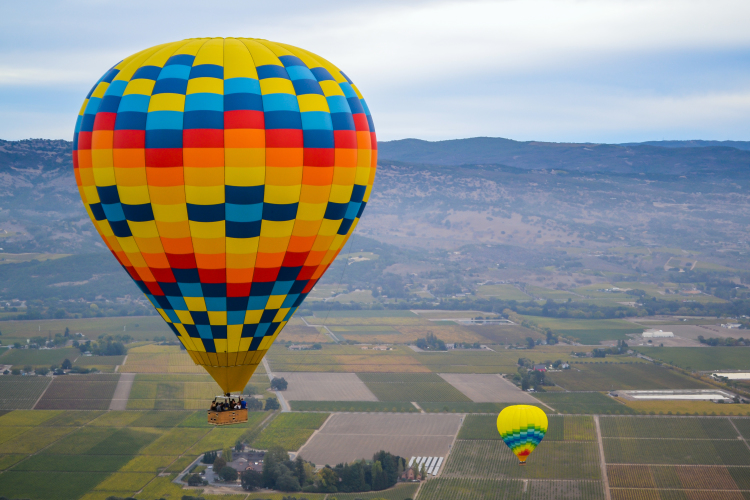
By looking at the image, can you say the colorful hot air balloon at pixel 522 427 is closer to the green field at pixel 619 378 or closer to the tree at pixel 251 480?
the tree at pixel 251 480

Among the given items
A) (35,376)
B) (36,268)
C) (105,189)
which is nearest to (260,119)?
(105,189)

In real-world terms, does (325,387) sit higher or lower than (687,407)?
higher

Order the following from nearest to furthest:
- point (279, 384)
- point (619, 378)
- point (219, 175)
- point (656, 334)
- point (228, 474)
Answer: point (219, 175) → point (228, 474) → point (279, 384) → point (619, 378) → point (656, 334)

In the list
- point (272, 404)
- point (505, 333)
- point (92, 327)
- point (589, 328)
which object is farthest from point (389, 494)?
point (92, 327)

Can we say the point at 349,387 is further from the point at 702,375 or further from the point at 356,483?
the point at 702,375

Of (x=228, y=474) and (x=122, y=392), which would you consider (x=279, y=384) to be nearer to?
(x=122, y=392)

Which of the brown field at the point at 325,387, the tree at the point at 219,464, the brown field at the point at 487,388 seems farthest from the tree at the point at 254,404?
the brown field at the point at 487,388
